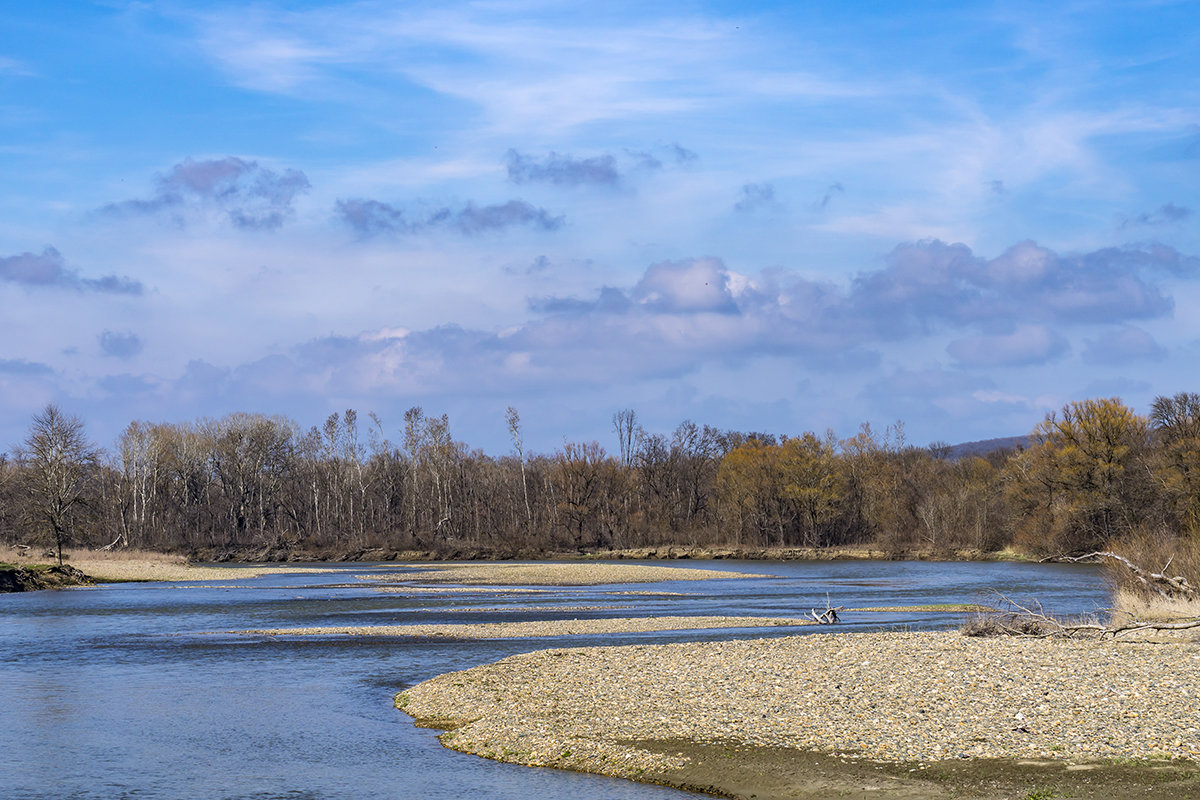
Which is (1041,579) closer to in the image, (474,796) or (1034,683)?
(1034,683)

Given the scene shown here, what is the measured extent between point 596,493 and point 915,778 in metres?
120

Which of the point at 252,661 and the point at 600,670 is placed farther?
the point at 252,661

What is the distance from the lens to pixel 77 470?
8419cm

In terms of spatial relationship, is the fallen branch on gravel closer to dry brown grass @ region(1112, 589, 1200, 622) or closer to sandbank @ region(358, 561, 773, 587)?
dry brown grass @ region(1112, 589, 1200, 622)

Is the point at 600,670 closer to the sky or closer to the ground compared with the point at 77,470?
closer to the ground

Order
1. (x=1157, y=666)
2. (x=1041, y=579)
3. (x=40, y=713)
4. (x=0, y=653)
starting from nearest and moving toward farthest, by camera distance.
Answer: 1. (x=1157, y=666)
2. (x=40, y=713)
3. (x=0, y=653)
4. (x=1041, y=579)

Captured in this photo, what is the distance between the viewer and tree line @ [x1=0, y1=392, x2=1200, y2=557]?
90250mm

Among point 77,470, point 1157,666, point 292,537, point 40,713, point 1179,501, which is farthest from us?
point 292,537

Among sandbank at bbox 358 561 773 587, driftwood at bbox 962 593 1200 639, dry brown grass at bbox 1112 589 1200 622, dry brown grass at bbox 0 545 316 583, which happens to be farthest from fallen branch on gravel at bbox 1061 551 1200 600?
dry brown grass at bbox 0 545 316 583

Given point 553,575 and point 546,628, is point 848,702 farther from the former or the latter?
point 553,575

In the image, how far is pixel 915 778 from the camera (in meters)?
15.6

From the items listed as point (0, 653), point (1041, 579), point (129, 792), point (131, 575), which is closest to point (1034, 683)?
point (129, 792)

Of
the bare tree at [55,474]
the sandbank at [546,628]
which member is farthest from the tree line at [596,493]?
the sandbank at [546,628]

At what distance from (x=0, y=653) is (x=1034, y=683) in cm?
3481
